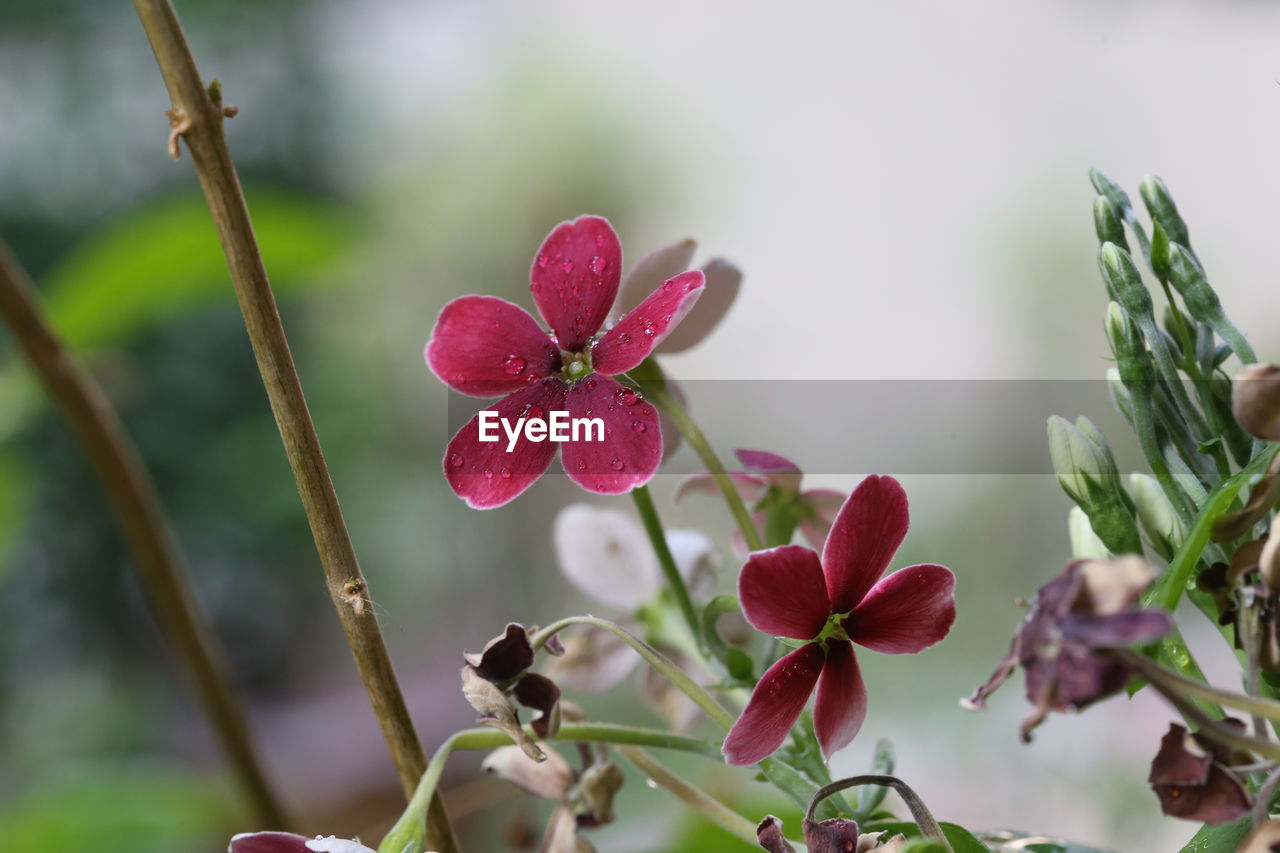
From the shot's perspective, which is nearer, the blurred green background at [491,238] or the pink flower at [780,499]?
the pink flower at [780,499]

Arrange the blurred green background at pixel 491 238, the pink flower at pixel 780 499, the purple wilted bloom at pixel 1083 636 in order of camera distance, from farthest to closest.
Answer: the blurred green background at pixel 491 238 → the pink flower at pixel 780 499 → the purple wilted bloom at pixel 1083 636

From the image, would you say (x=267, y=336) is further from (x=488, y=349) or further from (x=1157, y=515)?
(x=1157, y=515)

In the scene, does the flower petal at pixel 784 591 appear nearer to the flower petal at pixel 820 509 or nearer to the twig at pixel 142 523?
the flower petal at pixel 820 509

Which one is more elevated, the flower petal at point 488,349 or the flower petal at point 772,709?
the flower petal at point 488,349

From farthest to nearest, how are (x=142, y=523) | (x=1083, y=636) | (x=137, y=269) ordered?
(x=137, y=269), (x=142, y=523), (x=1083, y=636)

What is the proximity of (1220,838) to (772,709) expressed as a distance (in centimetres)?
6

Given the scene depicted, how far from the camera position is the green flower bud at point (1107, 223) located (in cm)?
Result: 17

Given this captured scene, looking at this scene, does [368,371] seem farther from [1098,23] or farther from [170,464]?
[1098,23]

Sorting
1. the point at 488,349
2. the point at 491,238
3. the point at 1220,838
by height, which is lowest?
the point at 1220,838

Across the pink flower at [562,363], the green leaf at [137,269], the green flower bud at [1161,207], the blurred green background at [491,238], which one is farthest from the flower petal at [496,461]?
the blurred green background at [491,238]

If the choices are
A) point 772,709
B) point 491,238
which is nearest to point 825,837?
point 772,709

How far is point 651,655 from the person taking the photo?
159mm

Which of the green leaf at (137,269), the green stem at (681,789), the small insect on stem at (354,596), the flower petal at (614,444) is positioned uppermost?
the green leaf at (137,269)

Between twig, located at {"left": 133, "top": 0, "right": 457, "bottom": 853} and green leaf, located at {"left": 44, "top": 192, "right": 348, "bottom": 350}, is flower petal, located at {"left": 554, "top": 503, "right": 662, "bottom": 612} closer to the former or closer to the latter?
twig, located at {"left": 133, "top": 0, "right": 457, "bottom": 853}
